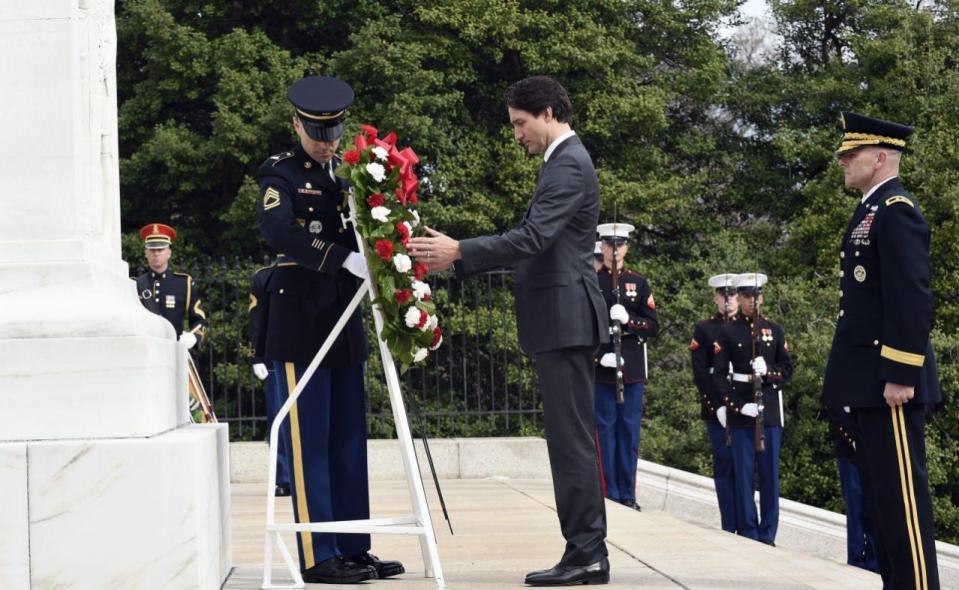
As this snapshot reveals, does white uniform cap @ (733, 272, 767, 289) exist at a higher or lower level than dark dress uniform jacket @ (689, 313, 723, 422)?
higher

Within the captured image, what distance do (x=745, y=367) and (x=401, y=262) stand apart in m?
7.67

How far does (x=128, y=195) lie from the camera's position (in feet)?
82.4

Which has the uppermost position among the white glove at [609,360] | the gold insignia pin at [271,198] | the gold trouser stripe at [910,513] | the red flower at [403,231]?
the gold insignia pin at [271,198]

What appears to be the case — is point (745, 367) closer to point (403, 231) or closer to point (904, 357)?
point (904, 357)

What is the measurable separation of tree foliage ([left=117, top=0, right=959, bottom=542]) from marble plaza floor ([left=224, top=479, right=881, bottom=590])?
12.7 metres

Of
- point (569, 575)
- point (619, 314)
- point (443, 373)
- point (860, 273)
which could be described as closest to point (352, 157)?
point (569, 575)

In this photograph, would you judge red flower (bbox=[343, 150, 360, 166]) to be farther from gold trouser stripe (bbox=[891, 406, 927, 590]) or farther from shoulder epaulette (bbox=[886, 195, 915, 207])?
gold trouser stripe (bbox=[891, 406, 927, 590])

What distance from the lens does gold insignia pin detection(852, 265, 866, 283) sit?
5.34m

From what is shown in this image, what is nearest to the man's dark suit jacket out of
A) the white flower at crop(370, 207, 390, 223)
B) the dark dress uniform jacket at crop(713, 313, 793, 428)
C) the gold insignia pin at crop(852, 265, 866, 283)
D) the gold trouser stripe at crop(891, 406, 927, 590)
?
the white flower at crop(370, 207, 390, 223)

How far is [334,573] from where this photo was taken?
5594 mm

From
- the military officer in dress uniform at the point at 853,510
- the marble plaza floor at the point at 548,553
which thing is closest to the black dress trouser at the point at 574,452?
the marble plaza floor at the point at 548,553

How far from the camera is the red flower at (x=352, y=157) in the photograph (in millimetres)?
5297

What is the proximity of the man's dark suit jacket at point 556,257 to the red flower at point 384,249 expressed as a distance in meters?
0.36

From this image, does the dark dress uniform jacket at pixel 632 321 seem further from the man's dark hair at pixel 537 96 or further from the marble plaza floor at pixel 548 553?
the man's dark hair at pixel 537 96
